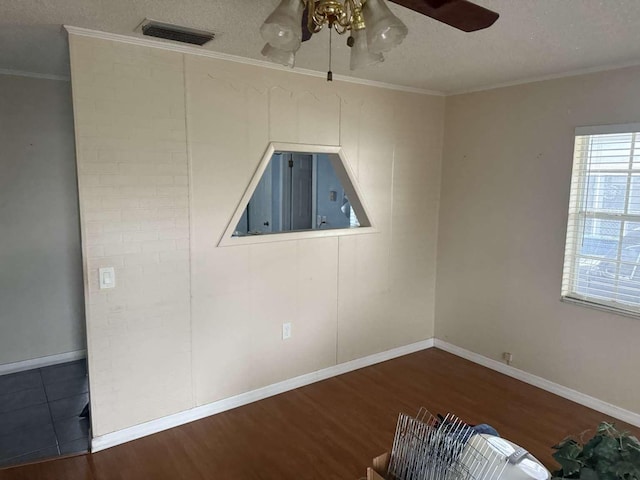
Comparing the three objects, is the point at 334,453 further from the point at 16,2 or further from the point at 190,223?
the point at 16,2

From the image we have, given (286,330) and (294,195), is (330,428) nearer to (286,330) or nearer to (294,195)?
(286,330)

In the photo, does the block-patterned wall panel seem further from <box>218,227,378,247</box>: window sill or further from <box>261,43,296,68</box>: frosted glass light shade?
<box>261,43,296,68</box>: frosted glass light shade

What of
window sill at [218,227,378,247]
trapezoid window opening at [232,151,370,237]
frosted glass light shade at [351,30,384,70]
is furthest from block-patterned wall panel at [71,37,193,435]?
trapezoid window opening at [232,151,370,237]

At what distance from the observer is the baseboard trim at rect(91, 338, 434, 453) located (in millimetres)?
2727

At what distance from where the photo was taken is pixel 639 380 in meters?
2.99

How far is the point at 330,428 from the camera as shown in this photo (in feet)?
9.61

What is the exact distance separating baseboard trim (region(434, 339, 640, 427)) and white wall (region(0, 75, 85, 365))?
11.3 feet

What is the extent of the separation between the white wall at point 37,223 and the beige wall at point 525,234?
3.32 metres

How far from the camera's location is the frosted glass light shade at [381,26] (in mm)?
1353

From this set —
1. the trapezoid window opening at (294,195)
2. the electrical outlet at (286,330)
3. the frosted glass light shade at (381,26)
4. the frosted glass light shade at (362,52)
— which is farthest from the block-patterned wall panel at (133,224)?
the trapezoid window opening at (294,195)

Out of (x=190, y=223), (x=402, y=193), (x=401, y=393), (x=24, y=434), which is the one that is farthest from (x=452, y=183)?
(x=24, y=434)

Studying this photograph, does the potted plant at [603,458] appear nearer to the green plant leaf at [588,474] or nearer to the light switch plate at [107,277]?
the green plant leaf at [588,474]

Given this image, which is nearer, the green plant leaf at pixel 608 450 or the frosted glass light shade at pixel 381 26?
the green plant leaf at pixel 608 450

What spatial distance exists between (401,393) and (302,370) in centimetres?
78
